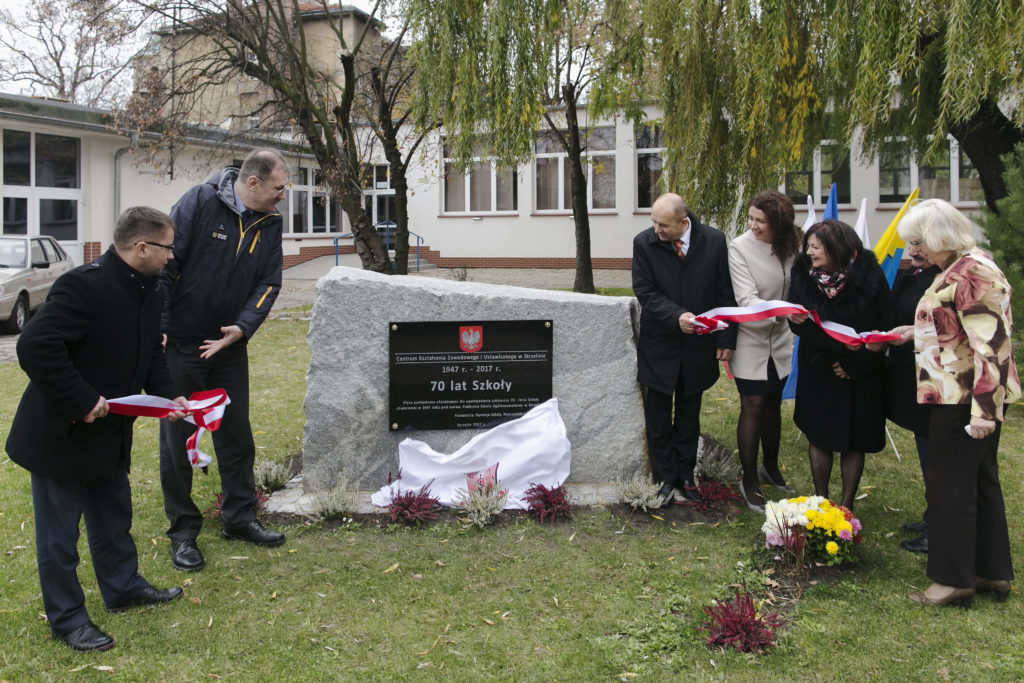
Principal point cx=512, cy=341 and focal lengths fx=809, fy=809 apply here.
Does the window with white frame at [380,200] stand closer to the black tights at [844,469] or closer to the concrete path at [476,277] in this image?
the concrete path at [476,277]

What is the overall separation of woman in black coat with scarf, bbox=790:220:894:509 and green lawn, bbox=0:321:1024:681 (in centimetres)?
64

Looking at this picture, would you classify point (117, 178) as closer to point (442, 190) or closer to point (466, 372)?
point (442, 190)

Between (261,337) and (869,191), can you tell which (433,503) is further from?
(869,191)

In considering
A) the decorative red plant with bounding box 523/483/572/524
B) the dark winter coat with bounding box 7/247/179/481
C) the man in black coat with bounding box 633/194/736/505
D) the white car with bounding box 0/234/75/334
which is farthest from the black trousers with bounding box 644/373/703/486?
the white car with bounding box 0/234/75/334

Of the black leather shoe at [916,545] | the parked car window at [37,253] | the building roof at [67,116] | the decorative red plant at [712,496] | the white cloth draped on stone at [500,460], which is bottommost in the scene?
the black leather shoe at [916,545]

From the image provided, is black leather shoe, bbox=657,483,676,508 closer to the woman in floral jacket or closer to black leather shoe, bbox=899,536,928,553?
black leather shoe, bbox=899,536,928,553

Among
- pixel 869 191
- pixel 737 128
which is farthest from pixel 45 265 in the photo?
pixel 869 191

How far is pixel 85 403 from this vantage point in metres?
3.19

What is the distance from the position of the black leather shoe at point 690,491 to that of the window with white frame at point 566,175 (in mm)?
19446

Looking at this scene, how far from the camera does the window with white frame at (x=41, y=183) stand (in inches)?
746

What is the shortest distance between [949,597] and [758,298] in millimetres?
1944

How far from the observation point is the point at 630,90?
47.9 ft

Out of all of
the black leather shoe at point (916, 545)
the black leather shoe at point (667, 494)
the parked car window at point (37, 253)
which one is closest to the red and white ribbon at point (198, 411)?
the black leather shoe at point (667, 494)

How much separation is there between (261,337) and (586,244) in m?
Answer: 7.55
